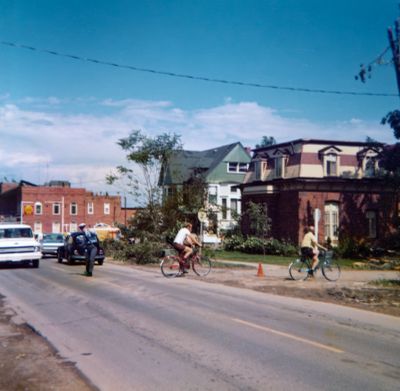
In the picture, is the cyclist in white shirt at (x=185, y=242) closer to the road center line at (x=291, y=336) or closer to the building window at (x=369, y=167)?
the road center line at (x=291, y=336)

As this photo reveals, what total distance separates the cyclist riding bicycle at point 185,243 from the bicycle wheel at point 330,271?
4366mm

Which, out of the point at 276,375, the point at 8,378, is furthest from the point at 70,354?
the point at 276,375

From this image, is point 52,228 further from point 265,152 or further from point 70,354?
point 70,354

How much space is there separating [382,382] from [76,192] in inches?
3001

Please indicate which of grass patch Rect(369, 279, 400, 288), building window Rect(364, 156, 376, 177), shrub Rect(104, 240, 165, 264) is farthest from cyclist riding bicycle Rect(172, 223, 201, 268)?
building window Rect(364, 156, 376, 177)

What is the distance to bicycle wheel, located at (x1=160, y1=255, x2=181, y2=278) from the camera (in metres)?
19.1

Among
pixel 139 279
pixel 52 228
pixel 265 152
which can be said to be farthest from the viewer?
pixel 52 228

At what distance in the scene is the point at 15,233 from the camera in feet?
78.9

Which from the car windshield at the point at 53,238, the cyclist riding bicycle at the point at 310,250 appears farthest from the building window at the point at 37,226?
the cyclist riding bicycle at the point at 310,250

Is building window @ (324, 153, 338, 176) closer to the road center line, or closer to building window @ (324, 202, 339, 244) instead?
building window @ (324, 202, 339, 244)

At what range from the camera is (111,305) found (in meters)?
11.9

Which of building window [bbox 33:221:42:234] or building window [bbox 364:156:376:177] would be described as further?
building window [bbox 33:221:42:234]

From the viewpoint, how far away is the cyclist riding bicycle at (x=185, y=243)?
1858cm

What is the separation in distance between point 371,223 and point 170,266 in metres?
22.4
